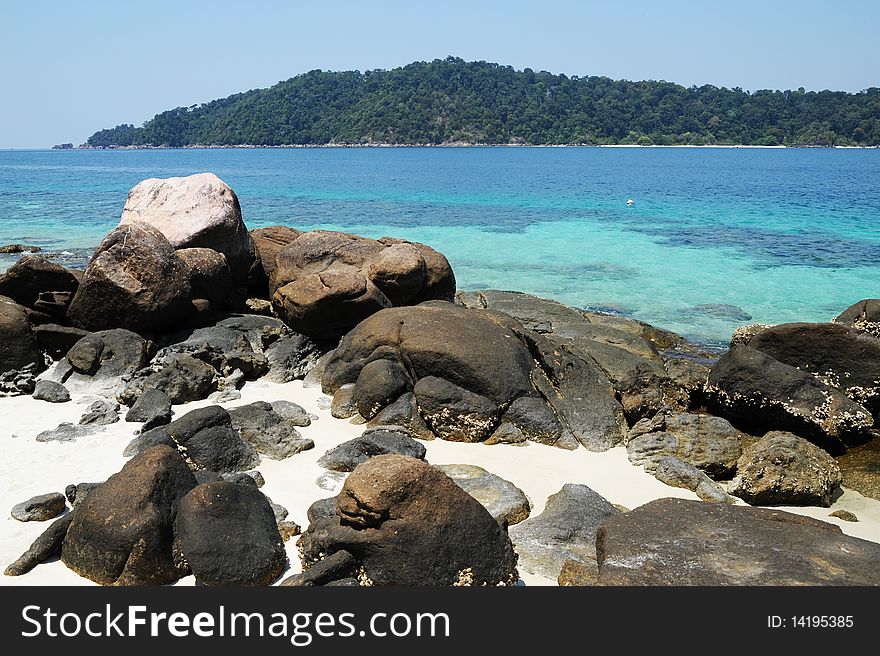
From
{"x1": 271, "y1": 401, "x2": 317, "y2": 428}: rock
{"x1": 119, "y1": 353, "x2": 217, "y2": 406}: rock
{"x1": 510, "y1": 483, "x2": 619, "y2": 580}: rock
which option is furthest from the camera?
{"x1": 119, "y1": 353, "x2": 217, "y2": 406}: rock

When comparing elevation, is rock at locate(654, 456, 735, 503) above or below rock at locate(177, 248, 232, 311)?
below

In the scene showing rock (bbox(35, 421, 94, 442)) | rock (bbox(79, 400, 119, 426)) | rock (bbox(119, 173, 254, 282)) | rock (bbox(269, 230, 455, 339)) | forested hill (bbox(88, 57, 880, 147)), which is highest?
forested hill (bbox(88, 57, 880, 147))

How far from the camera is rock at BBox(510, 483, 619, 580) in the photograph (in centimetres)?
525

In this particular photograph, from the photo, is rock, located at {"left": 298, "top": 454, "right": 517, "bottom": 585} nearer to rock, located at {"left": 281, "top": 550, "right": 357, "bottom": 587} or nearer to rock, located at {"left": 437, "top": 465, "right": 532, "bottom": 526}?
rock, located at {"left": 281, "top": 550, "right": 357, "bottom": 587}

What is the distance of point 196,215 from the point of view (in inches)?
456

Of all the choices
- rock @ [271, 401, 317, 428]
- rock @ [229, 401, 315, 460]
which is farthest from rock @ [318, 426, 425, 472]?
rock @ [271, 401, 317, 428]

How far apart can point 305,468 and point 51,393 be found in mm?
3760

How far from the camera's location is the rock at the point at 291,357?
31.3 feet

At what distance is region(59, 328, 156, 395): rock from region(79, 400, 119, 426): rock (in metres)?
0.68

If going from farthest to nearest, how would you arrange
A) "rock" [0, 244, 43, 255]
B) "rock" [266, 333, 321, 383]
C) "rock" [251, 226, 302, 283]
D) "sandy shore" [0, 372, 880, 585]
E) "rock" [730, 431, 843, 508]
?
"rock" [0, 244, 43, 255] < "rock" [251, 226, 302, 283] < "rock" [266, 333, 321, 383] < "rock" [730, 431, 843, 508] < "sandy shore" [0, 372, 880, 585]

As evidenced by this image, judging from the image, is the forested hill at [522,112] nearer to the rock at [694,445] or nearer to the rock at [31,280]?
the rock at [31,280]

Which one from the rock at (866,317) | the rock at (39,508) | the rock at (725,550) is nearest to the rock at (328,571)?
the rock at (725,550)

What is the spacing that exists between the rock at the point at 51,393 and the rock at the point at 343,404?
10.4ft

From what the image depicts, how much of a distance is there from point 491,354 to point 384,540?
12.2 ft
